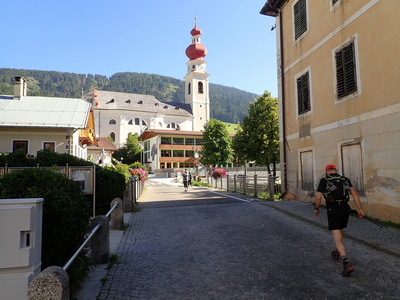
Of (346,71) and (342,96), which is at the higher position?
(346,71)

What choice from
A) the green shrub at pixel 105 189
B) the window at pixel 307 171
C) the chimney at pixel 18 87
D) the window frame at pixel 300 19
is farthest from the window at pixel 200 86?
the green shrub at pixel 105 189

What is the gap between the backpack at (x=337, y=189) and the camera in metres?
4.75

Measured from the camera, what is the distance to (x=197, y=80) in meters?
85.4

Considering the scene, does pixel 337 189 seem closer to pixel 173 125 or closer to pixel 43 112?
pixel 43 112

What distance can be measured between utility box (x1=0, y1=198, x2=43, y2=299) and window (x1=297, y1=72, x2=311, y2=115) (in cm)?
A: 1174

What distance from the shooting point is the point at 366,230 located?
7070 mm

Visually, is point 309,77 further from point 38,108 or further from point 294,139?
point 38,108

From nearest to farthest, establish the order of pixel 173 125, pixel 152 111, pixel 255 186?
1. pixel 255 186
2. pixel 152 111
3. pixel 173 125

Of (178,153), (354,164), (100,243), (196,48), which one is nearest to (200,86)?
(196,48)

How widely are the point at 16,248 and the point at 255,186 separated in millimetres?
15516

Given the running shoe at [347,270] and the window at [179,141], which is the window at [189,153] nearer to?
the window at [179,141]

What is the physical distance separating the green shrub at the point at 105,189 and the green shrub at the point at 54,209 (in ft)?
25.5

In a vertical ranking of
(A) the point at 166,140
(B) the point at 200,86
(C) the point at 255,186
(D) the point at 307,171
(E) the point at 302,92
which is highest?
(B) the point at 200,86

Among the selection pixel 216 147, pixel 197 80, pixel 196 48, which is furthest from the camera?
pixel 197 80
